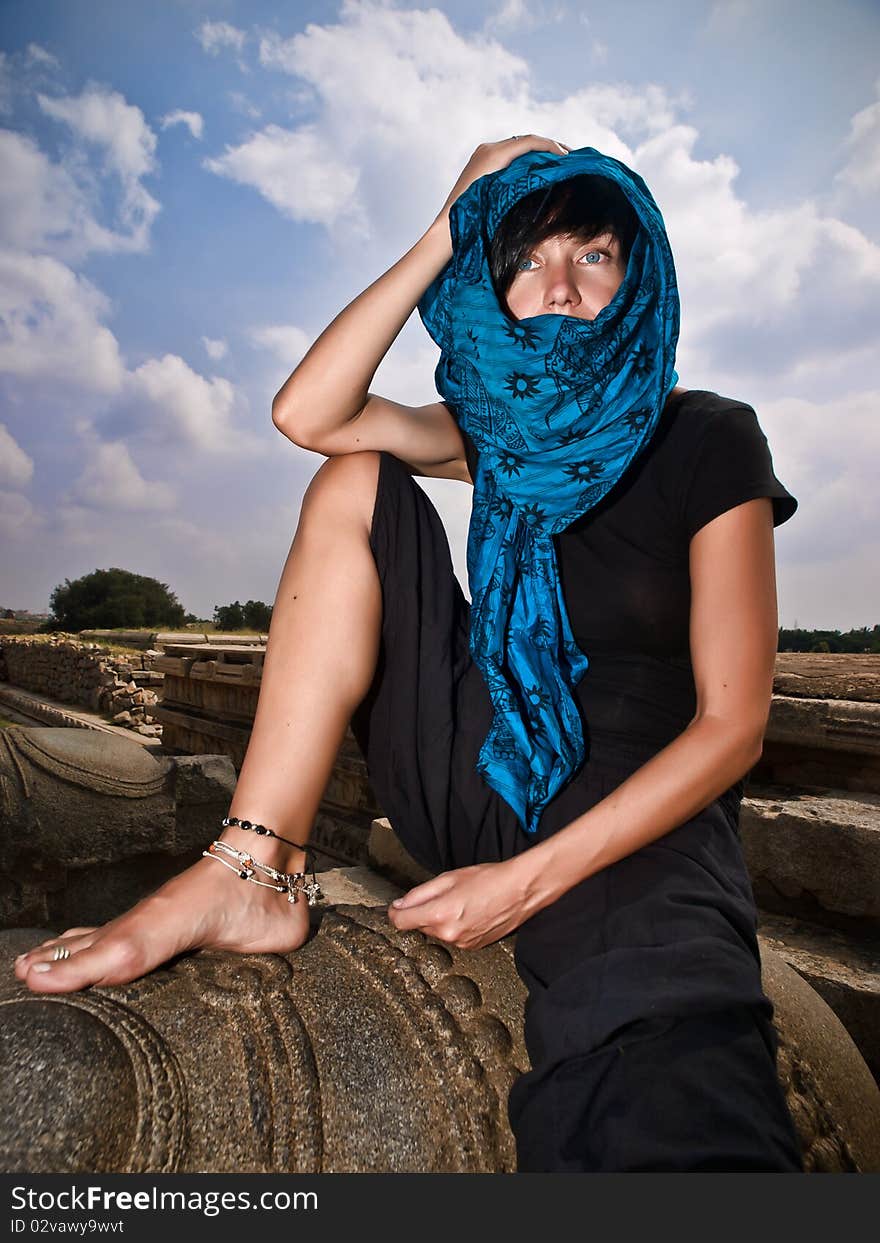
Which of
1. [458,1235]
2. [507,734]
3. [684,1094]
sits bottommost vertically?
[458,1235]

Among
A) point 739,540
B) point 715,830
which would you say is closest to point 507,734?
point 715,830

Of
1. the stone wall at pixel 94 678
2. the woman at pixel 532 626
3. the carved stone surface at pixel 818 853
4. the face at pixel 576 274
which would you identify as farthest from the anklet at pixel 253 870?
the stone wall at pixel 94 678

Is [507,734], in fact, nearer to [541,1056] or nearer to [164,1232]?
[541,1056]

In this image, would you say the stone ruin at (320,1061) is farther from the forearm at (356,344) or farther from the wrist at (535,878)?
the forearm at (356,344)

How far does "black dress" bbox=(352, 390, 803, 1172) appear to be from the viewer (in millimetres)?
886

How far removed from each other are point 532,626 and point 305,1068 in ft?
2.67

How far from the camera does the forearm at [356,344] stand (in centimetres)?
157

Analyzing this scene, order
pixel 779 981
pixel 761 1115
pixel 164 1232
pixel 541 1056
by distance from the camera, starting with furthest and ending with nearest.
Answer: pixel 779 981, pixel 541 1056, pixel 761 1115, pixel 164 1232

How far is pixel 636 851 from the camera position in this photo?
4.06 ft

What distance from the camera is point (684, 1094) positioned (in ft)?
2.86

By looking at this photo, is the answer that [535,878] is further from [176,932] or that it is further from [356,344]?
[356,344]

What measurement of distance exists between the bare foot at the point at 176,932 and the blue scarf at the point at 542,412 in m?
0.43

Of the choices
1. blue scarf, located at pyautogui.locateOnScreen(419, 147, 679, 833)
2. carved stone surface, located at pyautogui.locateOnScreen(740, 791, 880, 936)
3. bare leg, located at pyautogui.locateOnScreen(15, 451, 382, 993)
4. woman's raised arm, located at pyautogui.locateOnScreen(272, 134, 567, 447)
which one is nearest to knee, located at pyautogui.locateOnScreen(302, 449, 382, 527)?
bare leg, located at pyautogui.locateOnScreen(15, 451, 382, 993)

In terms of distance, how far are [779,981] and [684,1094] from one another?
1.91 feet
